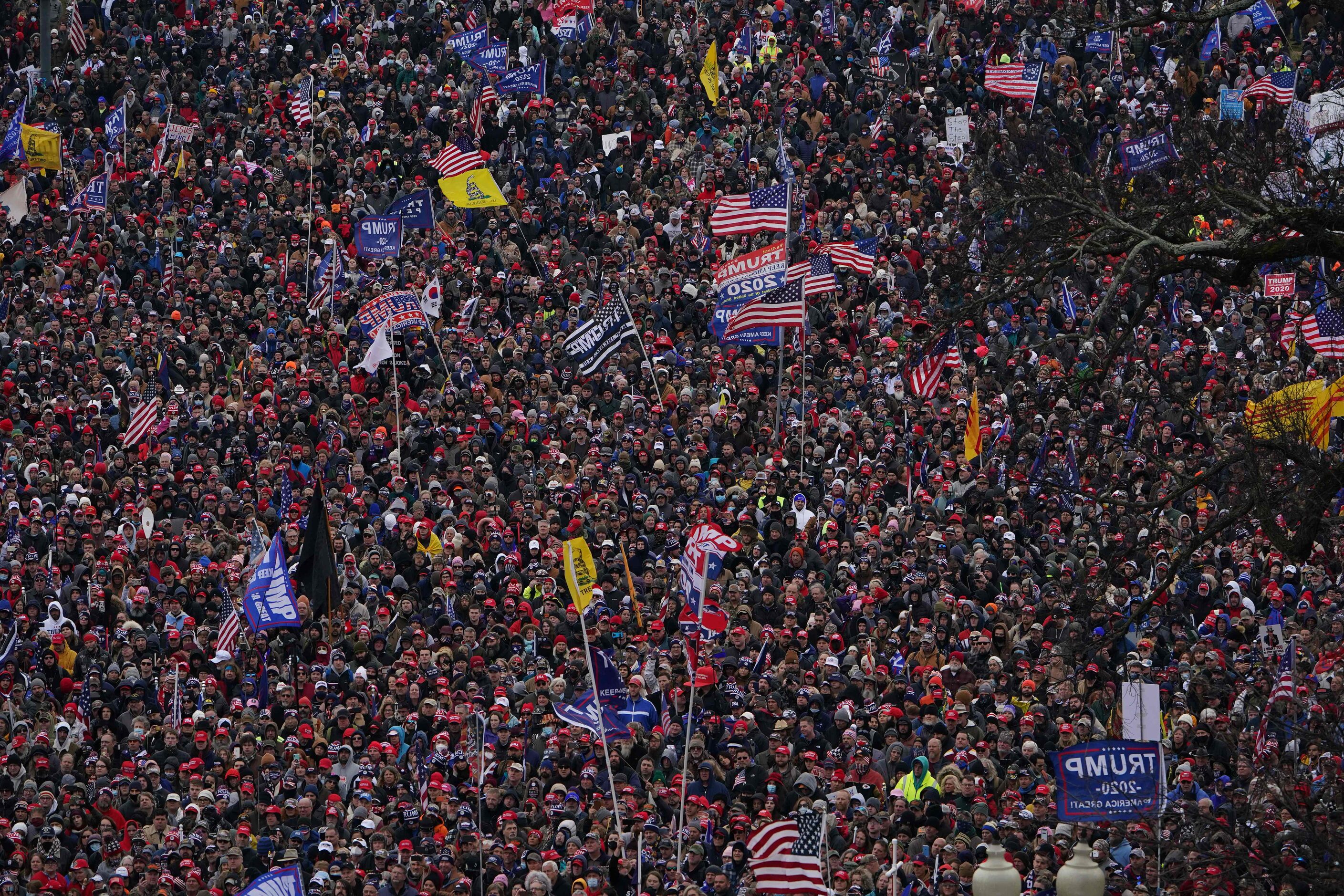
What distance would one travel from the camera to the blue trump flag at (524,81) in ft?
131

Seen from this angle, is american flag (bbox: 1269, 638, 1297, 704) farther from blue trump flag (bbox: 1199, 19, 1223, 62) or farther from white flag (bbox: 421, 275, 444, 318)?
blue trump flag (bbox: 1199, 19, 1223, 62)

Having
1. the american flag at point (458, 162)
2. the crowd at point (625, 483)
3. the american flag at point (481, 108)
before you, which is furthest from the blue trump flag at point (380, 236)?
the american flag at point (481, 108)

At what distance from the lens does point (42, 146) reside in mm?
38438

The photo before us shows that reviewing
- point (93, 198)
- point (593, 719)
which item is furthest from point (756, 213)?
point (93, 198)

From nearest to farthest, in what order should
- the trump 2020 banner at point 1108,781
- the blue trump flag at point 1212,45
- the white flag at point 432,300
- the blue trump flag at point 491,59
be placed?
1. the trump 2020 banner at point 1108,781
2. the white flag at point 432,300
3. the blue trump flag at point 1212,45
4. the blue trump flag at point 491,59

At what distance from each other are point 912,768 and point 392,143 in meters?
20.3

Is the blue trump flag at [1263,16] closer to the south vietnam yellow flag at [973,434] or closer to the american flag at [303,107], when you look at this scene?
the south vietnam yellow flag at [973,434]

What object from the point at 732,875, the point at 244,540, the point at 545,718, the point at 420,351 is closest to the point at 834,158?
the point at 420,351

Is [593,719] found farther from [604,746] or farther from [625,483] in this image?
[625,483]

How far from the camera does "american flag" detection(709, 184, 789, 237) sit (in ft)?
101

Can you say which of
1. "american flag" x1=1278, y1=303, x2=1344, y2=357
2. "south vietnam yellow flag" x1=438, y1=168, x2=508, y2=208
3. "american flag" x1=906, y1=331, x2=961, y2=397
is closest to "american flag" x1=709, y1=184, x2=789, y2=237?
"american flag" x1=906, y1=331, x2=961, y2=397

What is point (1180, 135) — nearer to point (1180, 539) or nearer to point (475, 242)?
point (1180, 539)

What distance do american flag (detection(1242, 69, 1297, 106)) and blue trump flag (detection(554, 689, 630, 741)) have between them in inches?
692

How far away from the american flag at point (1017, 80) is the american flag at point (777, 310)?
934cm
